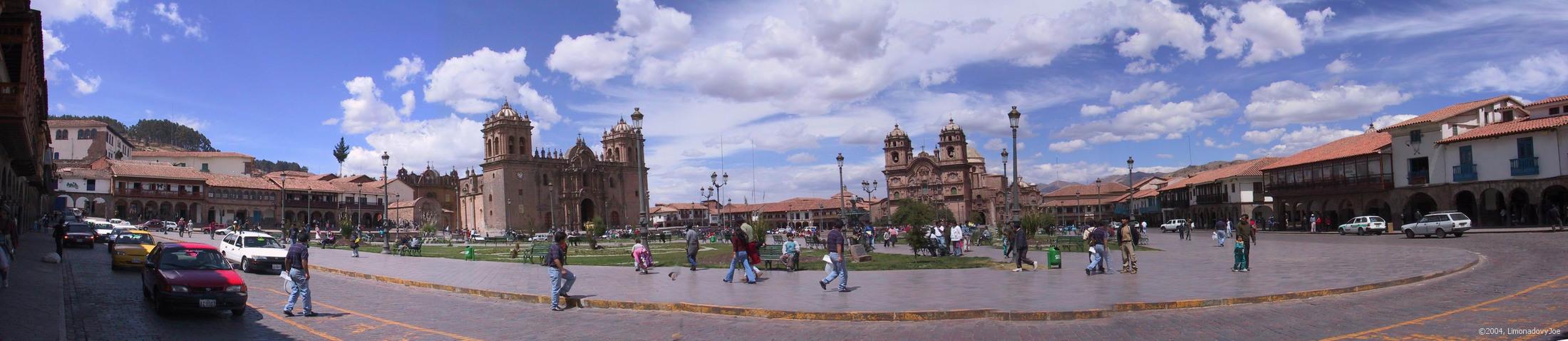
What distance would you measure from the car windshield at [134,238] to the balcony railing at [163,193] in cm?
4937

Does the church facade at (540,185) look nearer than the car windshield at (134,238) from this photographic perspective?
No

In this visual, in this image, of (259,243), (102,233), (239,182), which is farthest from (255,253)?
(239,182)

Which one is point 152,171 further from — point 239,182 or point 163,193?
point 239,182

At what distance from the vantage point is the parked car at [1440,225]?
101 ft

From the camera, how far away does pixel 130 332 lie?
10.2 metres

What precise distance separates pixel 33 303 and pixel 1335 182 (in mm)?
52726

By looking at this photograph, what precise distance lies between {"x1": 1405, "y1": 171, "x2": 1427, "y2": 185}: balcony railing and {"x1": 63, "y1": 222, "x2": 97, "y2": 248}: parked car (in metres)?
54.0

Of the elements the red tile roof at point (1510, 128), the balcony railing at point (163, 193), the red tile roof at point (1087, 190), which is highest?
the balcony railing at point (163, 193)

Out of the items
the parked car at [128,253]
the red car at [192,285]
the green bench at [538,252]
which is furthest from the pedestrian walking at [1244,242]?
the parked car at [128,253]

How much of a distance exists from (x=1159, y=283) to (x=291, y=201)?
79.7 meters

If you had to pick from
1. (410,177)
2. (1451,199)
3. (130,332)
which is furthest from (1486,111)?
(410,177)

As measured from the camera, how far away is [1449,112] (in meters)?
40.4

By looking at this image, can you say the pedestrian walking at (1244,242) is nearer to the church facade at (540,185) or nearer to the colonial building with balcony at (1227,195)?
the colonial building with balcony at (1227,195)

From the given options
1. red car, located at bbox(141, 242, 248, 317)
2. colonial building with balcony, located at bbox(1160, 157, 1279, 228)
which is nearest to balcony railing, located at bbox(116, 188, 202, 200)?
red car, located at bbox(141, 242, 248, 317)
